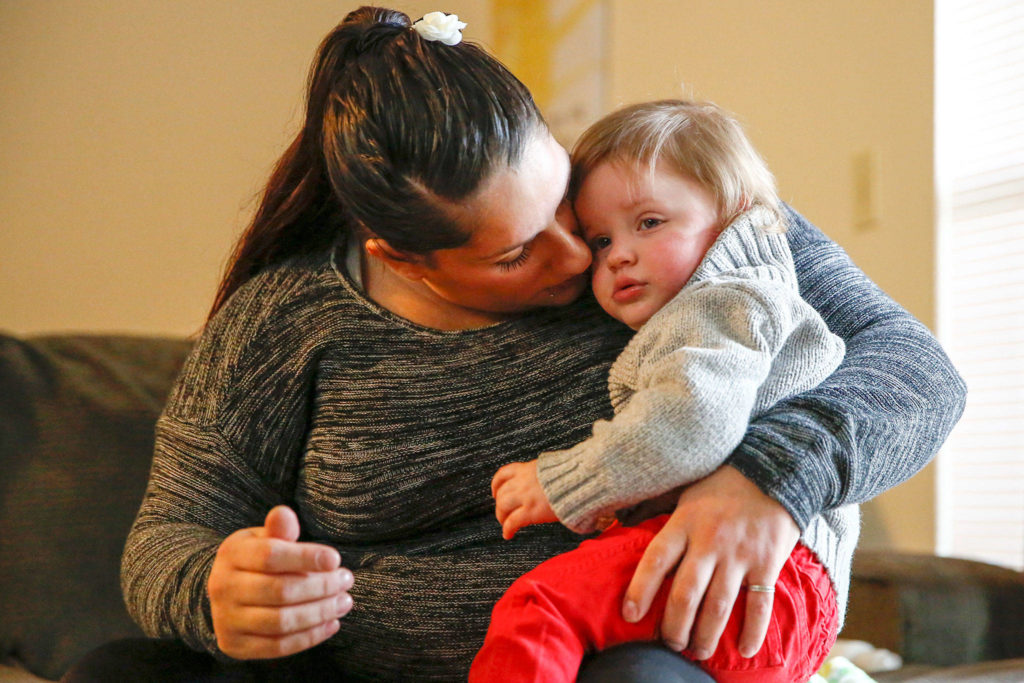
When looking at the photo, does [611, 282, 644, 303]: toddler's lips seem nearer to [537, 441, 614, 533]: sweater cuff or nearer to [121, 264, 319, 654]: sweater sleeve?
[537, 441, 614, 533]: sweater cuff

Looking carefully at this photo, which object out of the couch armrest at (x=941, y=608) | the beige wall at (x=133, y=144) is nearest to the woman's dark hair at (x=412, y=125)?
the couch armrest at (x=941, y=608)

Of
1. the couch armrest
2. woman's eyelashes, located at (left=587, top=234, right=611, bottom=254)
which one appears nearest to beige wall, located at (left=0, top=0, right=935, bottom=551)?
the couch armrest

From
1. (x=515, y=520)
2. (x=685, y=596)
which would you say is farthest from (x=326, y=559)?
(x=685, y=596)

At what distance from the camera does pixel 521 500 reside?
79cm

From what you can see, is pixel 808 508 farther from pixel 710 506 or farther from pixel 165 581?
pixel 165 581

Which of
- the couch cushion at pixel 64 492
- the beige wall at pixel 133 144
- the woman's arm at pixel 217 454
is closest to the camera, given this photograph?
the woman's arm at pixel 217 454

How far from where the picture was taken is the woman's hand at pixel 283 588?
2.35 feet

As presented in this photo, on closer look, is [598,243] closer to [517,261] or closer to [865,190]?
[517,261]

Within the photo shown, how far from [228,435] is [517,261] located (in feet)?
1.32

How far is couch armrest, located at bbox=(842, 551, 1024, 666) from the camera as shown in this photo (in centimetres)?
128

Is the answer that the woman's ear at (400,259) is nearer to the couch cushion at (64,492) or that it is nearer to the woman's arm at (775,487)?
the woman's arm at (775,487)

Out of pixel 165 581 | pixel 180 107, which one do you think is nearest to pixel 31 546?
pixel 165 581

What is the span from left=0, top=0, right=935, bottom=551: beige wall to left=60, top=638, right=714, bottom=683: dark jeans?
1.04 meters

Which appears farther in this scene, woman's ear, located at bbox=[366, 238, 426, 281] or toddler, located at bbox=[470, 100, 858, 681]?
woman's ear, located at bbox=[366, 238, 426, 281]
